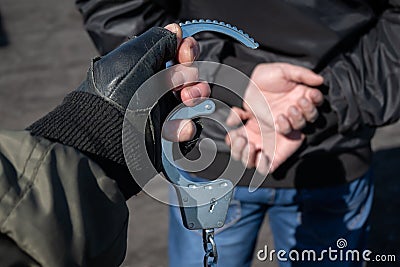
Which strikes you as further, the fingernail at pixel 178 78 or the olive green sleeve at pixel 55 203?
the fingernail at pixel 178 78

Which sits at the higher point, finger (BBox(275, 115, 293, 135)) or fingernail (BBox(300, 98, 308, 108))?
fingernail (BBox(300, 98, 308, 108))

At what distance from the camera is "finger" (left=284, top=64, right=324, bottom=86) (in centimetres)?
162

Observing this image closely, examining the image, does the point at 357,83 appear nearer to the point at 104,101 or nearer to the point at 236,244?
the point at 236,244

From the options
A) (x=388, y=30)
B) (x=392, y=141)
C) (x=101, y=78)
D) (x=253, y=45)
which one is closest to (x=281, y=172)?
(x=388, y=30)

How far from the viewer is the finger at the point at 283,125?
163 cm

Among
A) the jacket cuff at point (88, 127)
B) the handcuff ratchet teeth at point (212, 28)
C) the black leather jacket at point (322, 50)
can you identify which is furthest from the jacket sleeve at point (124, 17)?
the jacket cuff at point (88, 127)

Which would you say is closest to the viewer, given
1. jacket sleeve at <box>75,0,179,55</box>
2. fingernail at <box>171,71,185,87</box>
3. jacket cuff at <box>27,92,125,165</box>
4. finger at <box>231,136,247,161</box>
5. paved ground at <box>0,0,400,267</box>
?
jacket cuff at <box>27,92,125,165</box>

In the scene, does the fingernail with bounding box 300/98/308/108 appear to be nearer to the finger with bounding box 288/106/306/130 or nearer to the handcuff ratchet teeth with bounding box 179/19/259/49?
the finger with bounding box 288/106/306/130

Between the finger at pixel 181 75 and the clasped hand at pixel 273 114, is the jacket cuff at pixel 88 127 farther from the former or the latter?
the clasped hand at pixel 273 114

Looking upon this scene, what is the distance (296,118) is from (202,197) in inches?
24.1

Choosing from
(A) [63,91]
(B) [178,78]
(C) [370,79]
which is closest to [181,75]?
(B) [178,78]

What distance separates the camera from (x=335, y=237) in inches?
70.6

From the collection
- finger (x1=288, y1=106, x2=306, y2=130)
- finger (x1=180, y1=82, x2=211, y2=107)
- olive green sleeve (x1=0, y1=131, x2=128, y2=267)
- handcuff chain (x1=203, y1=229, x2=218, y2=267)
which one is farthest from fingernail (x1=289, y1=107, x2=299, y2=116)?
olive green sleeve (x1=0, y1=131, x2=128, y2=267)

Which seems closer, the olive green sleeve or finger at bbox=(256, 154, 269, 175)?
the olive green sleeve
